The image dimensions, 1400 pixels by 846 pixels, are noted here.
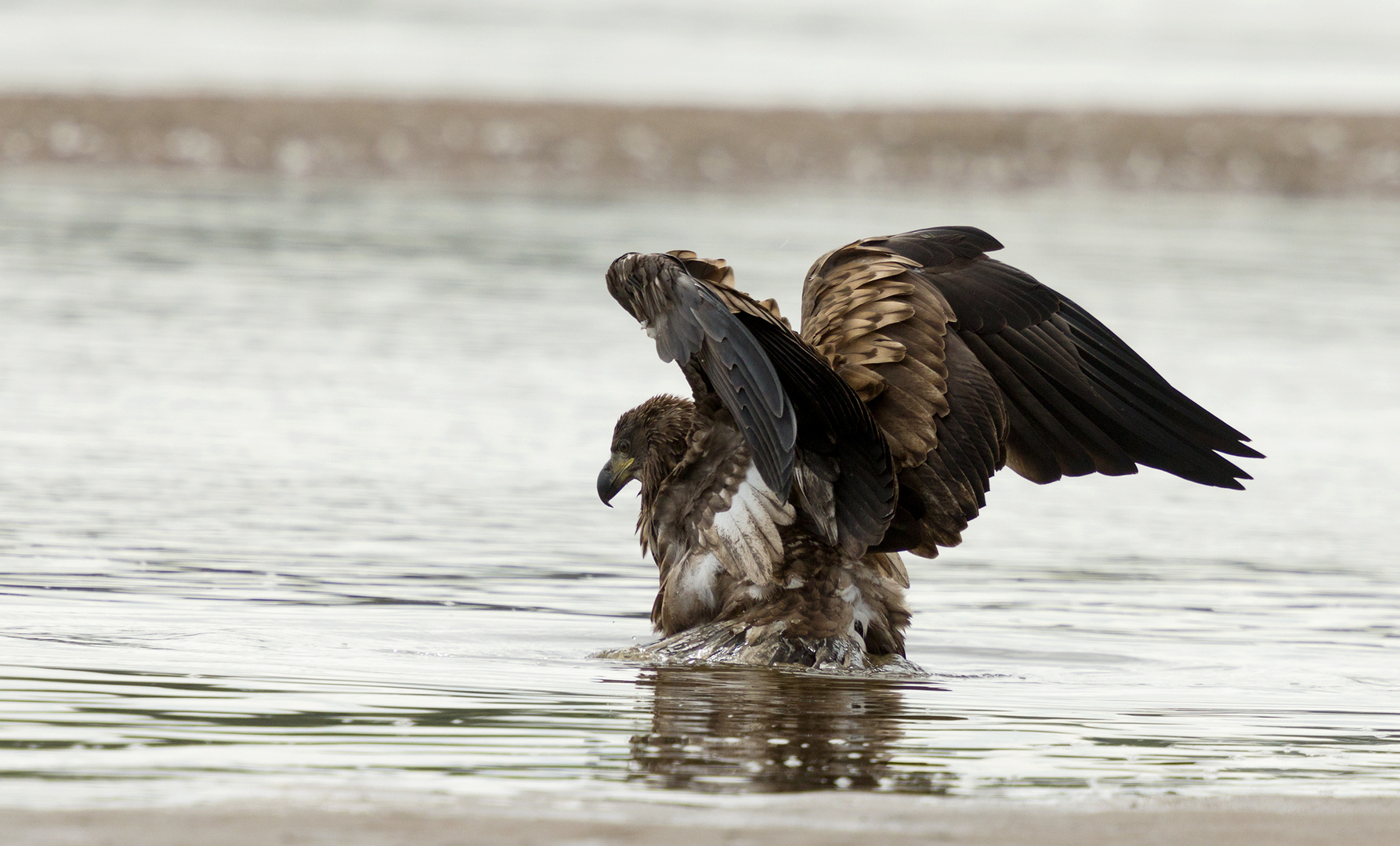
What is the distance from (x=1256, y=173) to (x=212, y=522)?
28.7 m

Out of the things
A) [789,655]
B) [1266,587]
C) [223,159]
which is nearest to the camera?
[789,655]

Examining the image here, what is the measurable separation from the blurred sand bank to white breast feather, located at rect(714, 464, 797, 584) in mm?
24701

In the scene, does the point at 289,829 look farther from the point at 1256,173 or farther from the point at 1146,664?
the point at 1256,173

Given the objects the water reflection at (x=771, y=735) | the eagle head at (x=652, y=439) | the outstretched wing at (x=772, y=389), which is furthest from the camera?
the eagle head at (x=652, y=439)

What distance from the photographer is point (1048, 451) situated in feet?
25.3

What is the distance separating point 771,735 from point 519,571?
10.6 feet

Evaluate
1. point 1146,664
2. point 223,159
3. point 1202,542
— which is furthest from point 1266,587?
point 223,159

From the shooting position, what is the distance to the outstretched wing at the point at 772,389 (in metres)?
6.27

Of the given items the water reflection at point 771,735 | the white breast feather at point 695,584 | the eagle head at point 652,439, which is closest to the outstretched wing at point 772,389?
the eagle head at point 652,439

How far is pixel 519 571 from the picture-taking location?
350 inches

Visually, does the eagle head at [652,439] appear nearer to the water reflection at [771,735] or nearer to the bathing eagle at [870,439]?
the bathing eagle at [870,439]

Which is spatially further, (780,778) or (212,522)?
(212,522)

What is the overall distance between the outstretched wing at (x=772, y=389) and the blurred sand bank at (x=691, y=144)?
24891mm

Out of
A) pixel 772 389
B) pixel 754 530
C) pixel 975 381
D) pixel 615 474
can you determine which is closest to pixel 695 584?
pixel 754 530
